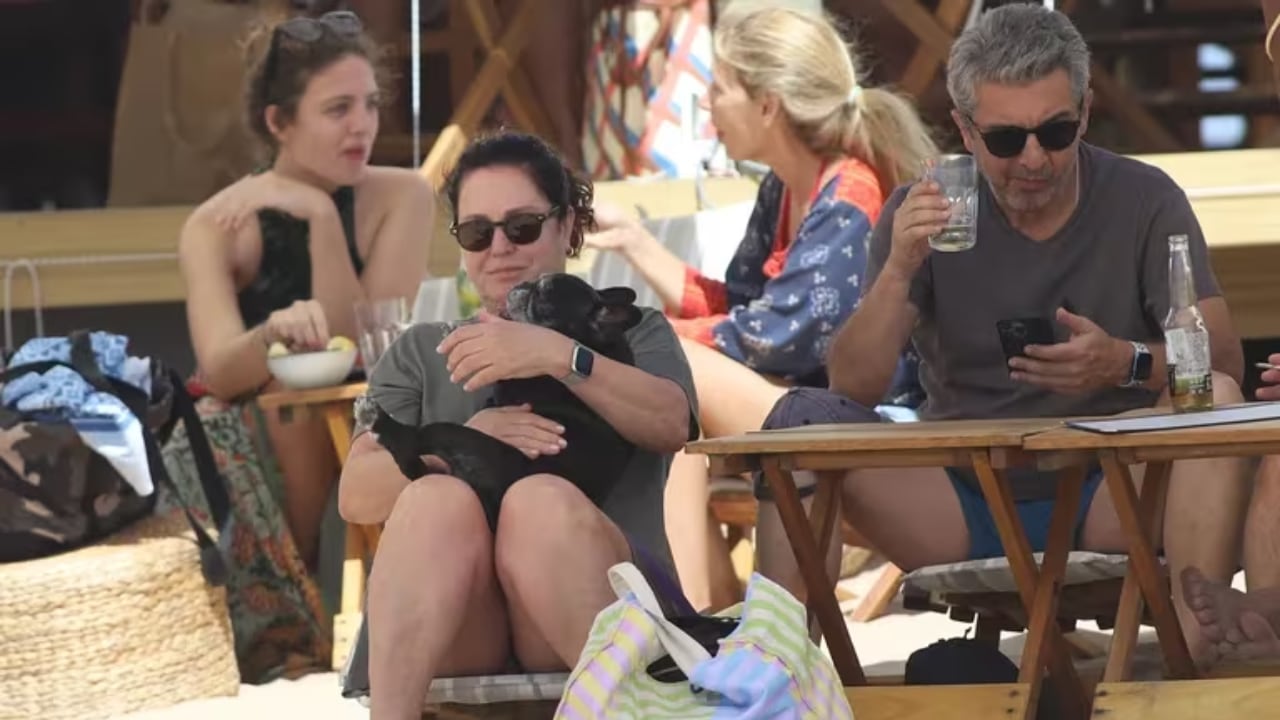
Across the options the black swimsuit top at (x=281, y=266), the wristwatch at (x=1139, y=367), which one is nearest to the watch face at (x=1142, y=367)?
the wristwatch at (x=1139, y=367)

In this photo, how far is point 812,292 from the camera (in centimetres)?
489

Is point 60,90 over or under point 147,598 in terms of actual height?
over

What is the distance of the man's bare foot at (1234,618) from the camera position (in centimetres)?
324

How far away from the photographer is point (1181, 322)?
323 centimetres

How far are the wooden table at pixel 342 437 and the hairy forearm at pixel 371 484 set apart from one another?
62.6 inches

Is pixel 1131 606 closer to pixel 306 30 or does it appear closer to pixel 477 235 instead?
pixel 477 235

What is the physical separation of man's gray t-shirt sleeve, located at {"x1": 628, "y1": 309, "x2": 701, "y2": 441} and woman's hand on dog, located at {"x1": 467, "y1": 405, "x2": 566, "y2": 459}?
17 centimetres

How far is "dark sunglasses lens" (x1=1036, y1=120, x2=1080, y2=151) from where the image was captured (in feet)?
11.5

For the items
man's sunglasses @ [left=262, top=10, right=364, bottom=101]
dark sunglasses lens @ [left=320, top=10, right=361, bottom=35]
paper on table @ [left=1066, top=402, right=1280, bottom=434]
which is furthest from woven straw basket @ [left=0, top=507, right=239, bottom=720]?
paper on table @ [left=1066, top=402, right=1280, bottom=434]

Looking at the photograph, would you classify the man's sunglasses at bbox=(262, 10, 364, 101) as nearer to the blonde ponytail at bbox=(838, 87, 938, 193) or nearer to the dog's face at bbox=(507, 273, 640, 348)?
the blonde ponytail at bbox=(838, 87, 938, 193)

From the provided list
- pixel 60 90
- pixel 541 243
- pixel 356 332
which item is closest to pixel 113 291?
pixel 60 90

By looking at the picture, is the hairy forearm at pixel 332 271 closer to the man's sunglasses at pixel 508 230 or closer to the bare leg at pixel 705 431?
the bare leg at pixel 705 431

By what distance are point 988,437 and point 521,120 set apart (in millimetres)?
4958

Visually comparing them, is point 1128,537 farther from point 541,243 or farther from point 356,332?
point 356,332
